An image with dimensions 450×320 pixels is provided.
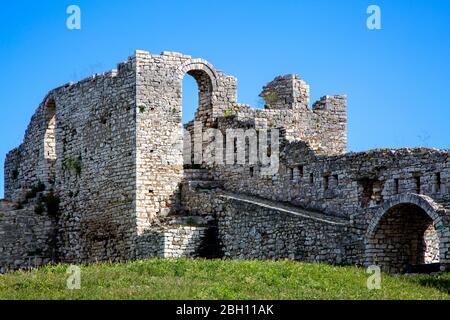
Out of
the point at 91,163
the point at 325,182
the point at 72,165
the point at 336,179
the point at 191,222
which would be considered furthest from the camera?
the point at 72,165

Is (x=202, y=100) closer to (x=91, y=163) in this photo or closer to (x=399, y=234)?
(x=91, y=163)

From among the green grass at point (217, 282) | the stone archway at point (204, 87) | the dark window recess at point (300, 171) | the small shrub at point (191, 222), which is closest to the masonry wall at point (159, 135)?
the stone archway at point (204, 87)

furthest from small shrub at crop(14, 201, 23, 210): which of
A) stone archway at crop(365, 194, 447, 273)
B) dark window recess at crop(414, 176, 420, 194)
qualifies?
dark window recess at crop(414, 176, 420, 194)

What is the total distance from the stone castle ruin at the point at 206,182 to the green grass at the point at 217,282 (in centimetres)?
319

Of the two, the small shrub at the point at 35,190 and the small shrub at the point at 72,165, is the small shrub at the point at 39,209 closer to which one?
the small shrub at the point at 35,190

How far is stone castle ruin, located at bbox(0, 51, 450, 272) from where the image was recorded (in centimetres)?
3556

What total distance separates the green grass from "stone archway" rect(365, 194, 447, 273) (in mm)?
2056

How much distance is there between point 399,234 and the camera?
35625mm

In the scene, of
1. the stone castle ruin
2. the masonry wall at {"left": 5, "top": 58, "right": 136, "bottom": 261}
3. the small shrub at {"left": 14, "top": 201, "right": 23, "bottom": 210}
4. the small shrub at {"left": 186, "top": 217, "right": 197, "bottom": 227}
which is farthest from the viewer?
the small shrub at {"left": 14, "top": 201, "right": 23, "bottom": 210}

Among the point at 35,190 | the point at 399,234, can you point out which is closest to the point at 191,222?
the point at 399,234

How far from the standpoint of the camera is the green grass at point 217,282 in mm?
27344

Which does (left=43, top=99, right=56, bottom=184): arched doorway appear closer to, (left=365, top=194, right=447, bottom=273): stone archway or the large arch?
the large arch

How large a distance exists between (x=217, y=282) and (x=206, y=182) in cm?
1286

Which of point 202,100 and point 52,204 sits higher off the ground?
point 202,100
